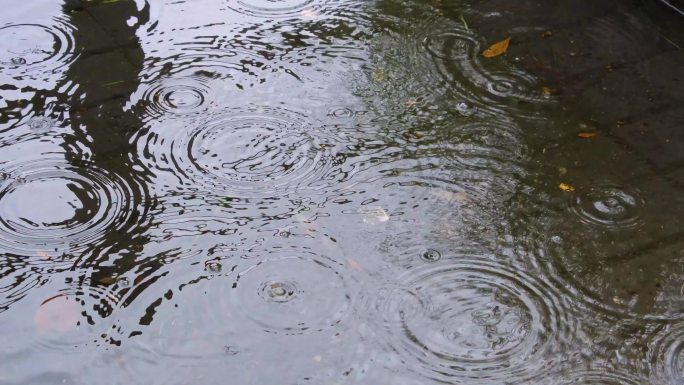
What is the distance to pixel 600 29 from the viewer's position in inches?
206

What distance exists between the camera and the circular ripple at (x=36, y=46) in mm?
5004

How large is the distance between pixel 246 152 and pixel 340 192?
591 millimetres

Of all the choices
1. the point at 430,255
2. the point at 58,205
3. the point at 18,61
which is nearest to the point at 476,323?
the point at 430,255

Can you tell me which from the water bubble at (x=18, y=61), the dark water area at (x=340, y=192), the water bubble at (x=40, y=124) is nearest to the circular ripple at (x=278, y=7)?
the dark water area at (x=340, y=192)

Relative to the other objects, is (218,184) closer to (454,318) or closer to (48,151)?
(48,151)

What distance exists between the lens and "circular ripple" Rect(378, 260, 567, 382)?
321 cm

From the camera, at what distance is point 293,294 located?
11.5 feet

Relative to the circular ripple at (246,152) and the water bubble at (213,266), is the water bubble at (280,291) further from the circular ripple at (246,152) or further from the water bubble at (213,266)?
the circular ripple at (246,152)

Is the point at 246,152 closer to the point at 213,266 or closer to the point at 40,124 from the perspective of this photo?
the point at 213,266

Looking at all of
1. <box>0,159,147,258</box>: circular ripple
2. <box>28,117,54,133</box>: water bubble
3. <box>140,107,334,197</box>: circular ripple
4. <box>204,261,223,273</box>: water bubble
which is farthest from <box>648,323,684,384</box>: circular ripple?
<box>28,117,54,133</box>: water bubble

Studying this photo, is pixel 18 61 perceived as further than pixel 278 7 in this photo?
No

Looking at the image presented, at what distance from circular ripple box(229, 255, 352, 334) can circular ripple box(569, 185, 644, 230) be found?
48.2 inches

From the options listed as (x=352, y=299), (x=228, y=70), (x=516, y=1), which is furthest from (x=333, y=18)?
(x=352, y=299)

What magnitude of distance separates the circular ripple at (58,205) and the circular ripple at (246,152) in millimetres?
310
